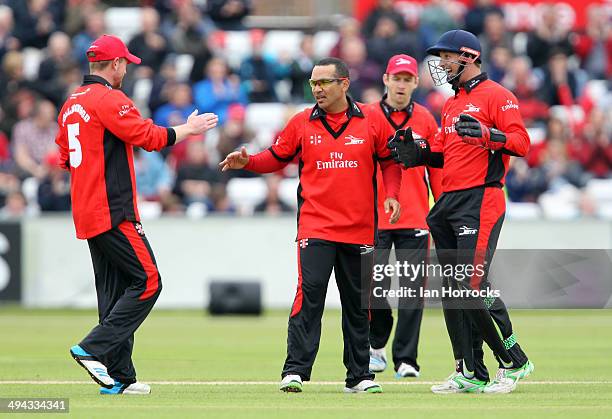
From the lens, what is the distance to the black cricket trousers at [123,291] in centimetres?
1041

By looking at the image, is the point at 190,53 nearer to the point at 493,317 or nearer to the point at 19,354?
the point at 19,354

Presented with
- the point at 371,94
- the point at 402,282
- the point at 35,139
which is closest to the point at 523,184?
the point at 371,94

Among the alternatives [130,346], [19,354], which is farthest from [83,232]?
[19,354]

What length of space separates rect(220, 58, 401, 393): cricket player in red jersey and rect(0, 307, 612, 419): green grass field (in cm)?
41

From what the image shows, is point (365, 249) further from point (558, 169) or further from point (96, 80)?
point (558, 169)

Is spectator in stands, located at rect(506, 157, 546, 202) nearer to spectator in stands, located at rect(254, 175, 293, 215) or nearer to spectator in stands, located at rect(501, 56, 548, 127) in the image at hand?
spectator in stands, located at rect(501, 56, 548, 127)

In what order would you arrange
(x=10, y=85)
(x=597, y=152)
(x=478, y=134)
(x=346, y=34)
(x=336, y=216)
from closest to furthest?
(x=478, y=134) → (x=336, y=216) → (x=597, y=152) → (x=10, y=85) → (x=346, y=34)

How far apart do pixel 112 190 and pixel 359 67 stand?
1430 centimetres

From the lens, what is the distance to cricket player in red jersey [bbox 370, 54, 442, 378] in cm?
1297

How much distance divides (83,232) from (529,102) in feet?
50.8

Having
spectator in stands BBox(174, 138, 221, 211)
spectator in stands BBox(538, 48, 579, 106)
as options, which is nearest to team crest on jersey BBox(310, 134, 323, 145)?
spectator in stands BBox(174, 138, 221, 211)

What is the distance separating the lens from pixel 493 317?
10844mm

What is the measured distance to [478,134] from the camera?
10211mm

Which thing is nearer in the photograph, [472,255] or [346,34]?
[472,255]
